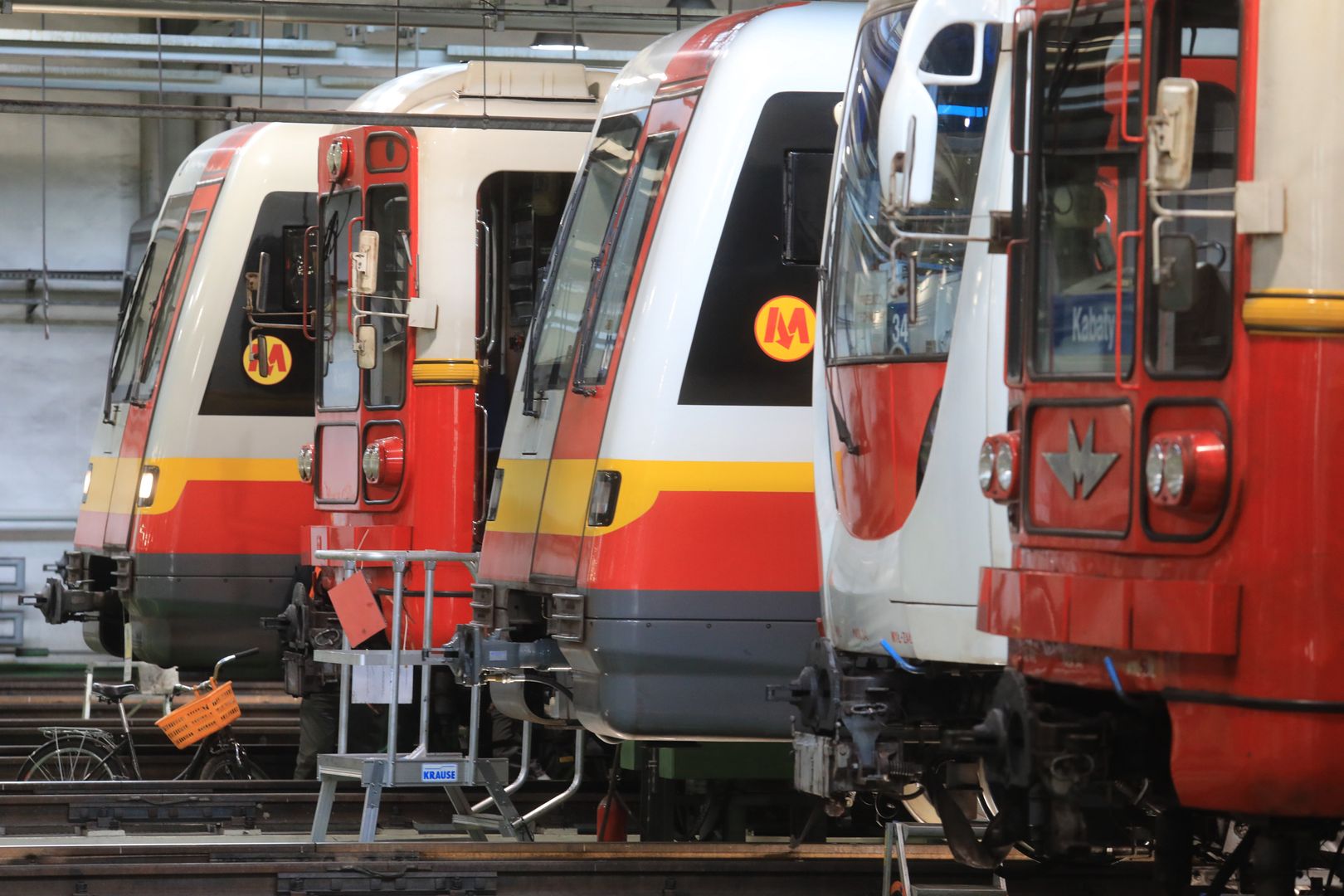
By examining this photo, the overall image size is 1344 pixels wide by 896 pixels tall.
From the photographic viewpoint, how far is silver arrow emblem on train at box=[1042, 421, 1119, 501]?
16.7 ft

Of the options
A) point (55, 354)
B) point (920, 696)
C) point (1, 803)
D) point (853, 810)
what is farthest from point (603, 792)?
point (55, 354)

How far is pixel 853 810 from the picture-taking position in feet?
33.4

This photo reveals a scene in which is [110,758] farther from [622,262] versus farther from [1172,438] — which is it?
[1172,438]

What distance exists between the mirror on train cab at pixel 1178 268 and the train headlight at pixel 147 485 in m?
8.79

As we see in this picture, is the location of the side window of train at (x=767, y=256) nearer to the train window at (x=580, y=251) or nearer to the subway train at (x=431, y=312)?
the train window at (x=580, y=251)

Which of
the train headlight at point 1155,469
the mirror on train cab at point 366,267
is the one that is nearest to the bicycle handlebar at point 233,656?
the mirror on train cab at point 366,267

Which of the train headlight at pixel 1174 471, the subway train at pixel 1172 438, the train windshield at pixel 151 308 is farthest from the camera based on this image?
the train windshield at pixel 151 308

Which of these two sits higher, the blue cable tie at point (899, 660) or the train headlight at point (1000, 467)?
the train headlight at point (1000, 467)

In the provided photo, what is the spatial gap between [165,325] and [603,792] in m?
3.79

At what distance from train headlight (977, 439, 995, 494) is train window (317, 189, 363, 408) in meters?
5.74

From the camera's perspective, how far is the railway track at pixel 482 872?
800 cm

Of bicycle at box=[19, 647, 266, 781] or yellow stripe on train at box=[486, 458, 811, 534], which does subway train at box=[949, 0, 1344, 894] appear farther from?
bicycle at box=[19, 647, 266, 781]

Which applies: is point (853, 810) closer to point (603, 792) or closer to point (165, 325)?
point (603, 792)

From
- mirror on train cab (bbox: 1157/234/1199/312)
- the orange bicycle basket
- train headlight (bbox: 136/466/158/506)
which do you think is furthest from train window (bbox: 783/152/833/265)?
train headlight (bbox: 136/466/158/506)
